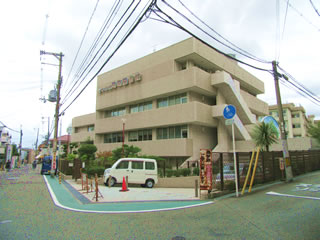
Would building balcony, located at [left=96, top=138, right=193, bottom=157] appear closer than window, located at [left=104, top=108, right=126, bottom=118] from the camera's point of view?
Yes

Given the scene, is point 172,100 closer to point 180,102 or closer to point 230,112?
point 180,102

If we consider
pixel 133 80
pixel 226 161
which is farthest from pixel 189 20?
pixel 133 80

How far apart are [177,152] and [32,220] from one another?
16586 mm

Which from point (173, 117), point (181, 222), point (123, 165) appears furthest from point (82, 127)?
point (181, 222)

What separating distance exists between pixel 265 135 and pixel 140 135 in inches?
562

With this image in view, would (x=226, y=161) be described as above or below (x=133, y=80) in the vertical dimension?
below

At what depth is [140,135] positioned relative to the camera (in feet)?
88.9

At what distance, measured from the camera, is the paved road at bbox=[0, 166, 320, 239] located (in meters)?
4.78

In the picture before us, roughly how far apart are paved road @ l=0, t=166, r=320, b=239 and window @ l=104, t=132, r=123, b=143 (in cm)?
2212

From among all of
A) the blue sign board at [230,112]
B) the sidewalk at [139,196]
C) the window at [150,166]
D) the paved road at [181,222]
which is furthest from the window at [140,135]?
the paved road at [181,222]

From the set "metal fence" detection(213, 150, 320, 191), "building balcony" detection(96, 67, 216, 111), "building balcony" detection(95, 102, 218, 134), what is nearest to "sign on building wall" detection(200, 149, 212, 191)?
"metal fence" detection(213, 150, 320, 191)

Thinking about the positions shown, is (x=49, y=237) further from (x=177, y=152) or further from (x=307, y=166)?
(x=307, y=166)

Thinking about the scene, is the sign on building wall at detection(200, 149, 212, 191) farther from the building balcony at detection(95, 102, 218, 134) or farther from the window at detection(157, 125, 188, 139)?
the window at detection(157, 125, 188, 139)

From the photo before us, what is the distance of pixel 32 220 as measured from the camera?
619 cm
